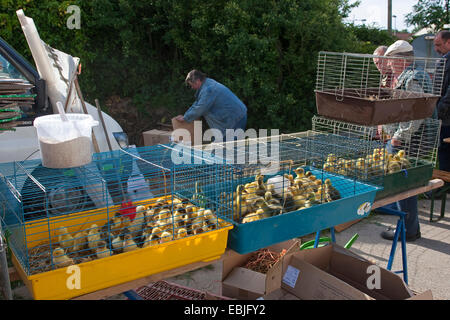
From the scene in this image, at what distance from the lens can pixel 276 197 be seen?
2783mm

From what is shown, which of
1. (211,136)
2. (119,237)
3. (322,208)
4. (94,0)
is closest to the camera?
(119,237)

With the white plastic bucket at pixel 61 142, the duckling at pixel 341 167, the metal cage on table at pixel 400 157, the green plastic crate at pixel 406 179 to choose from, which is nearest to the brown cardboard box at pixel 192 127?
the metal cage on table at pixel 400 157

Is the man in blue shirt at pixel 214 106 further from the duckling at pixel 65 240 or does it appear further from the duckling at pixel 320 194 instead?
the duckling at pixel 65 240

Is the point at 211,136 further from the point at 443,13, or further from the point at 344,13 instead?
the point at 443,13

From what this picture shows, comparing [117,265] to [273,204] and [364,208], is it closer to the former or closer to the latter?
[273,204]

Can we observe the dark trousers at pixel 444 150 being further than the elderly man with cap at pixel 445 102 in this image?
Yes

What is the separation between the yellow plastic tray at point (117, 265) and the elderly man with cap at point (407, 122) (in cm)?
251

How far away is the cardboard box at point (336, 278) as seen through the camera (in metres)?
2.43

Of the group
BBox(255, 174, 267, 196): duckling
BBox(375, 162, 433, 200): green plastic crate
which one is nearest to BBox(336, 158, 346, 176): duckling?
BBox(375, 162, 433, 200): green plastic crate

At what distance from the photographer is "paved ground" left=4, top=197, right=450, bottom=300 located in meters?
4.00

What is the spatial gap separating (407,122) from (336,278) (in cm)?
225
